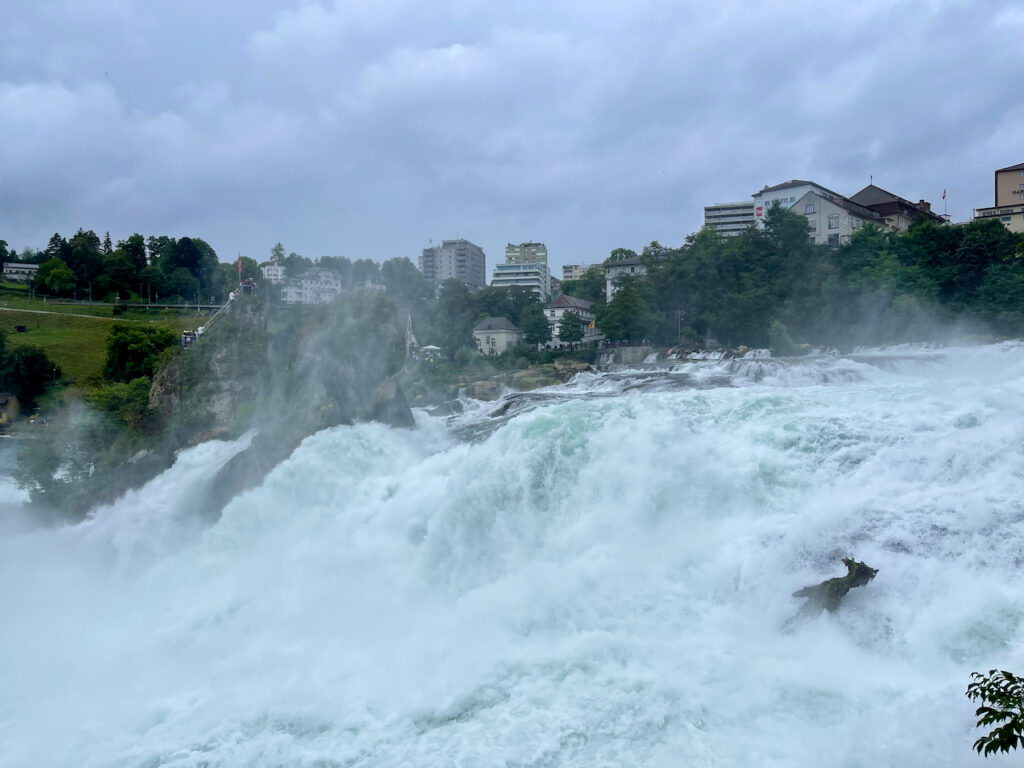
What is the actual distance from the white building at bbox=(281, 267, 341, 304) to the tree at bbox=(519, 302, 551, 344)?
554 inches

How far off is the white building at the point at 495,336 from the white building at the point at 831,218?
20.9 m

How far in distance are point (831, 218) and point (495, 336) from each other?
23.6 m

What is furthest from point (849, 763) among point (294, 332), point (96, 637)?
point (294, 332)

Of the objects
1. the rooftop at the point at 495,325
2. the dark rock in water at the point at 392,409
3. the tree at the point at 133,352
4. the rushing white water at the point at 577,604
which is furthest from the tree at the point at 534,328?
the rushing white water at the point at 577,604

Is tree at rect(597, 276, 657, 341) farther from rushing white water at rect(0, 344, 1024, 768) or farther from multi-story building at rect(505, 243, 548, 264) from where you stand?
multi-story building at rect(505, 243, 548, 264)

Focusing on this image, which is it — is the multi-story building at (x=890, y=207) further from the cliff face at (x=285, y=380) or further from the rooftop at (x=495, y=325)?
the cliff face at (x=285, y=380)

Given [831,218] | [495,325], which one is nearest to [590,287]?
[495,325]

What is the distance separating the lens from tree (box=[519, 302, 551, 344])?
53.0m

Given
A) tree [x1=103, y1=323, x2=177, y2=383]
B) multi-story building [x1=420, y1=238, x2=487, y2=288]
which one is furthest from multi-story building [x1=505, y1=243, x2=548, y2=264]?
tree [x1=103, y1=323, x2=177, y2=383]

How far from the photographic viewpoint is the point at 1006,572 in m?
9.76

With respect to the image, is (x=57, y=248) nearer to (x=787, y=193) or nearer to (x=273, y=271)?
(x=273, y=271)

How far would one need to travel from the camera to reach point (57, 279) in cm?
6644

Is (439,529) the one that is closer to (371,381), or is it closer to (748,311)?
(371,381)

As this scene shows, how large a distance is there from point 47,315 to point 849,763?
2624 inches
